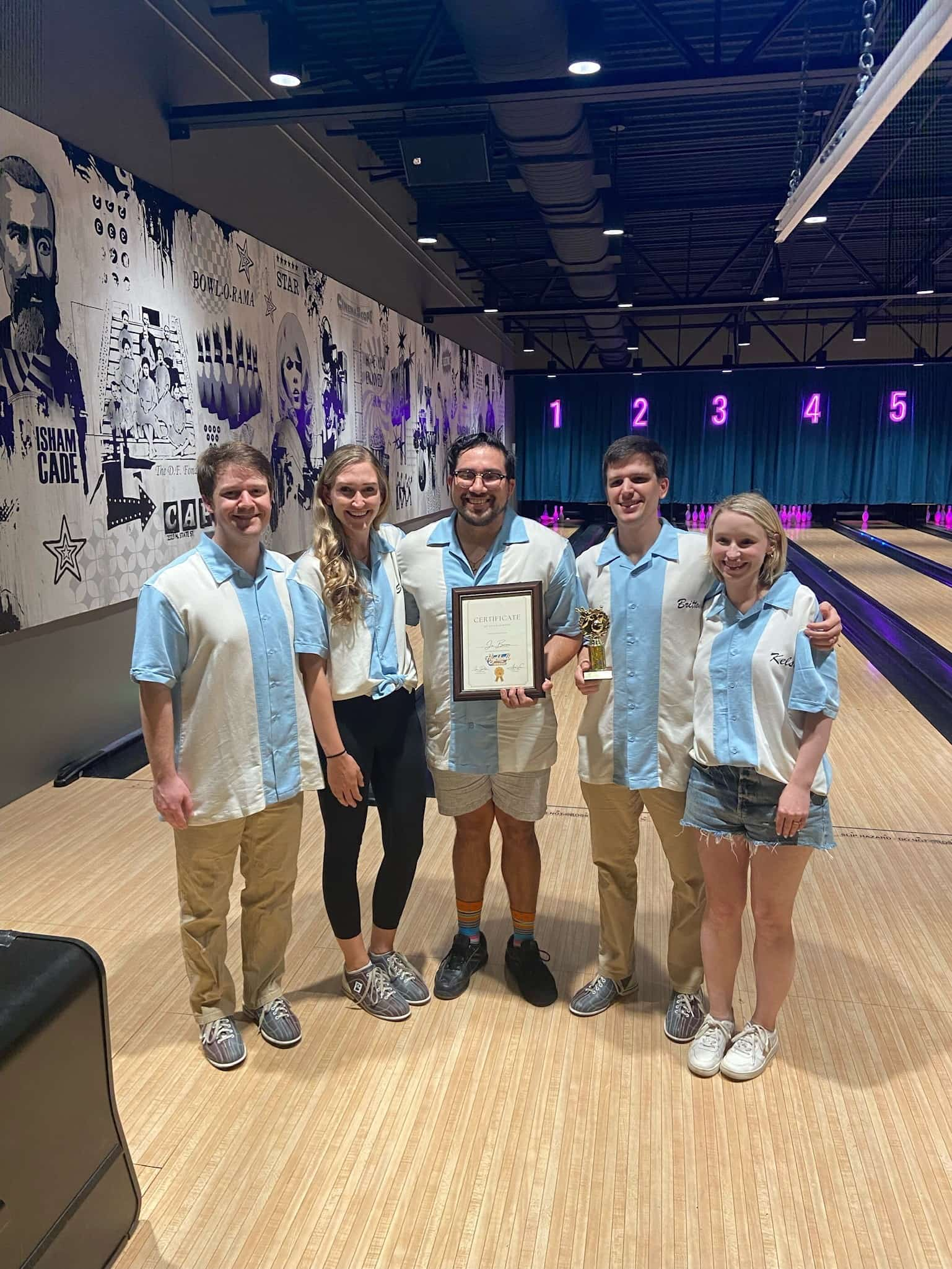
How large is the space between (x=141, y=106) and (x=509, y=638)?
3363 millimetres

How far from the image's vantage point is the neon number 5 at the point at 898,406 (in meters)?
14.3

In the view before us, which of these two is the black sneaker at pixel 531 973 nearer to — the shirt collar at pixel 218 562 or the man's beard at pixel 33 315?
the shirt collar at pixel 218 562

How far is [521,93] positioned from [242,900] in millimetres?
3646

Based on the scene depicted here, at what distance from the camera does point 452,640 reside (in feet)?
6.44

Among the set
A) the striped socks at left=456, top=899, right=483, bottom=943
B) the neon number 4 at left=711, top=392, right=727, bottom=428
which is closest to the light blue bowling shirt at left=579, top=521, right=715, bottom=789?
the striped socks at left=456, top=899, right=483, bottom=943

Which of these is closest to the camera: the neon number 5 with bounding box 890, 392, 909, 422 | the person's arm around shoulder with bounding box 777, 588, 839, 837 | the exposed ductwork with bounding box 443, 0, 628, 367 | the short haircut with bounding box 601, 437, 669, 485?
the person's arm around shoulder with bounding box 777, 588, 839, 837

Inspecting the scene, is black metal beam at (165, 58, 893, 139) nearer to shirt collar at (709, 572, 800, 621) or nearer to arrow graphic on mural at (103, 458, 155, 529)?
arrow graphic on mural at (103, 458, 155, 529)

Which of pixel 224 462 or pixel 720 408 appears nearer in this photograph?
pixel 224 462

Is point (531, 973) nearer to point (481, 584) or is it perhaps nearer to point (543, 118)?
point (481, 584)

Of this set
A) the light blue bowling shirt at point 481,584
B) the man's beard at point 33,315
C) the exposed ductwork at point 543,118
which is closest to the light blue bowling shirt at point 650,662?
the light blue bowling shirt at point 481,584

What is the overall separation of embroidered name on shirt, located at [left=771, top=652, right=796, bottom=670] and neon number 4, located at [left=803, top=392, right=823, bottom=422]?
47.3ft

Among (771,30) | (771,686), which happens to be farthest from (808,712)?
(771,30)

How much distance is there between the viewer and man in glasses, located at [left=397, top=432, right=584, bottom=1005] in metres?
1.96

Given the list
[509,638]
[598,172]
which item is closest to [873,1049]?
[509,638]
